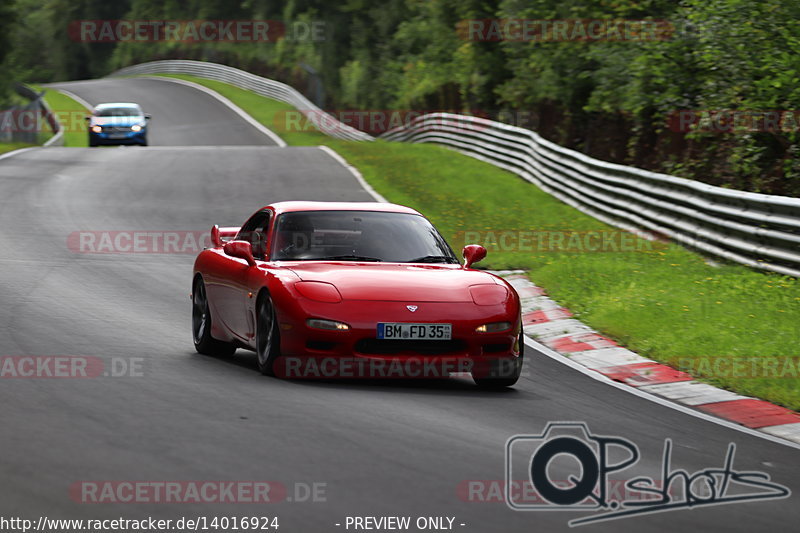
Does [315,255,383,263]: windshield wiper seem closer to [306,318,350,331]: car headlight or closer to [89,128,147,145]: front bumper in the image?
[306,318,350,331]: car headlight

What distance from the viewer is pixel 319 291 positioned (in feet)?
28.5

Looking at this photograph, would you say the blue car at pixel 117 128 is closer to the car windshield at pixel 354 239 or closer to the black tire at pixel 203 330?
the black tire at pixel 203 330

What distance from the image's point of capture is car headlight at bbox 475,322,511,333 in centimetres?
876

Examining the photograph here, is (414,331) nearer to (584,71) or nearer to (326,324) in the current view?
(326,324)

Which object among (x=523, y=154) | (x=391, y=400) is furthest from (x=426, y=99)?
(x=391, y=400)

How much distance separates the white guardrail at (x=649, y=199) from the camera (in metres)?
14.7

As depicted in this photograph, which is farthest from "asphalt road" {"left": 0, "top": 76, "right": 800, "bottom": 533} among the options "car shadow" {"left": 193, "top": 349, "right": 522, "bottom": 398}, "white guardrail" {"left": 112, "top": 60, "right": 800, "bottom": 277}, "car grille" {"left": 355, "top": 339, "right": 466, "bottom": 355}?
"white guardrail" {"left": 112, "top": 60, "right": 800, "bottom": 277}

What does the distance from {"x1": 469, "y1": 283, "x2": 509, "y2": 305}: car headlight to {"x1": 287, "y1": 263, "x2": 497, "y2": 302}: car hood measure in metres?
0.05

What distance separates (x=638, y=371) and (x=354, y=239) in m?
2.72

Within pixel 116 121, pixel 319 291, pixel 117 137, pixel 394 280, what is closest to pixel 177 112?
pixel 116 121

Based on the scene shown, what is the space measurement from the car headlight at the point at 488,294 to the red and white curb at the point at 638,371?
1499mm

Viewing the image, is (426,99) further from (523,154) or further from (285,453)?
(285,453)

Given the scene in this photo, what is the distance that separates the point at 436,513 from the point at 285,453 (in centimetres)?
119

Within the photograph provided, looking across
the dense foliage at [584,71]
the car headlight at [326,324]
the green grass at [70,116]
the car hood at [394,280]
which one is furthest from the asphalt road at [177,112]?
the car headlight at [326,324]
